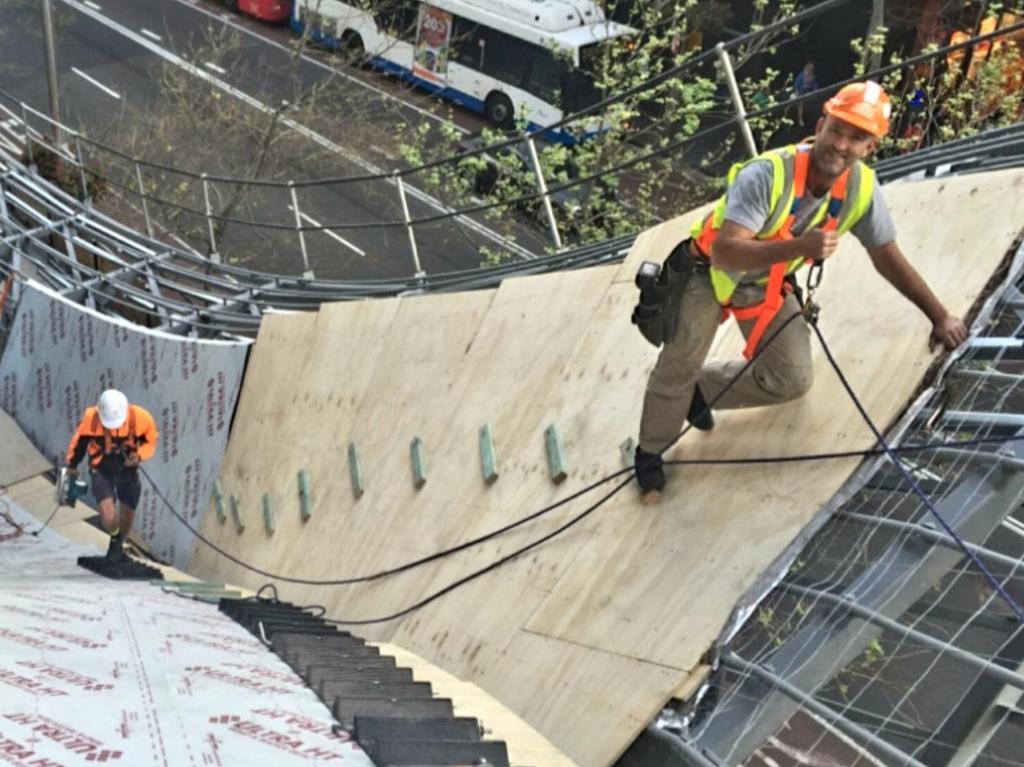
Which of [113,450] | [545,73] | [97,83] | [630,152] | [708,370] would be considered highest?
[545,73]

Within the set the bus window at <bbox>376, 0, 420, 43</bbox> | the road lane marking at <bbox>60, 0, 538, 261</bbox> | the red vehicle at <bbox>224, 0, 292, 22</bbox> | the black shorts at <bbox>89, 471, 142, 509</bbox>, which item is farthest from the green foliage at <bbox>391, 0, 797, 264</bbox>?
the red vehicle at <bbox>224, 0, 292, 22</bbox>

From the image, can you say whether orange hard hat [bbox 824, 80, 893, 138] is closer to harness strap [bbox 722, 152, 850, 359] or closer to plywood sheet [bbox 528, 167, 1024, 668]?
harness strap [bbox 722, 152, 850, 359]

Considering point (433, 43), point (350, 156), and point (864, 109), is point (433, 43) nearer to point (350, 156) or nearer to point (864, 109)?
point (350, 156)

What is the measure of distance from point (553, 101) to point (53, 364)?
37.3 feet

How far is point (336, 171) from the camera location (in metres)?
22.5

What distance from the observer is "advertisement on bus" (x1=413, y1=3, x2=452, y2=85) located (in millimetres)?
23062

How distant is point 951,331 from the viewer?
4.68 metres

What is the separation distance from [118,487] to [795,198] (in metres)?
6.36

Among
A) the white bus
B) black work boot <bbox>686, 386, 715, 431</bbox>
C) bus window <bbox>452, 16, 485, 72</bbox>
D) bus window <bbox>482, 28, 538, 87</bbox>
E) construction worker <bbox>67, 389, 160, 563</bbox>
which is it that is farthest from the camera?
bus window <bbox>452, 16, 485, 72</bbox>

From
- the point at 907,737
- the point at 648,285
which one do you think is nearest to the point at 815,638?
the point at 907,737

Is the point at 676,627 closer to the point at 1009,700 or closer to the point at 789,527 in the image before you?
the point at 789,527

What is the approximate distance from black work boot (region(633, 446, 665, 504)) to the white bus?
14.9m

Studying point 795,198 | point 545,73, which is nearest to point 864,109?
point 795,198

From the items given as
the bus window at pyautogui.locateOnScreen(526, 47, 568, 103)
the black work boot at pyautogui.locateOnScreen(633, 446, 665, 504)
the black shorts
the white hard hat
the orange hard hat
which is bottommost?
the black shorts
